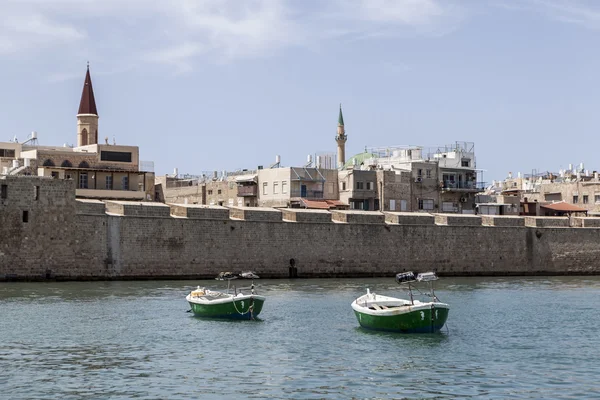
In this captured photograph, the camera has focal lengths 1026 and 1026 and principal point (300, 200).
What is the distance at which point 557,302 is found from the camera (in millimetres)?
40500

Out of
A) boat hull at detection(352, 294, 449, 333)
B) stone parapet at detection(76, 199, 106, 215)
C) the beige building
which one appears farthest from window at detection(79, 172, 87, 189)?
boat hull at detection(352, 294, 449, 333)

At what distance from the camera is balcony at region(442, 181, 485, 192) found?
71594 millimetres

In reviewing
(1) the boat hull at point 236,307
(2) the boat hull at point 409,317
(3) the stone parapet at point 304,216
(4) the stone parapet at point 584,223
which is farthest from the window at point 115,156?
(2) the boat hull at point 409,317

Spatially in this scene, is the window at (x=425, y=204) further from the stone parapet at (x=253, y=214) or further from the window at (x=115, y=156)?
the stone parapet at (x=253, y=214)

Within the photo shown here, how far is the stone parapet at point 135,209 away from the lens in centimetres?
4734

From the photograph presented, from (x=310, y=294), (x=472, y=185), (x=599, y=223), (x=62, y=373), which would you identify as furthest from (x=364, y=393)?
(x=472, y=185)

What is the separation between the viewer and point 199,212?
4969cm

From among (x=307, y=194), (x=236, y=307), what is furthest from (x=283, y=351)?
(x=307, y=194)

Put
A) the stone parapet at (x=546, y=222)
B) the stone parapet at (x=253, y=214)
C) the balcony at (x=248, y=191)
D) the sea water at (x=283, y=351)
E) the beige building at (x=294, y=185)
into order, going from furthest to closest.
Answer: the balcony at (x=248, y=191), the beige building at (x=294, y=185), the stone parapet at (x=546, y=222), the stone parapet at (x=253, y=214), the sea water at (x=283, y=351)

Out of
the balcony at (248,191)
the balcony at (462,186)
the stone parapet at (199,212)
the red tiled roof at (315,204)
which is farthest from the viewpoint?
the balcony at (462,186)

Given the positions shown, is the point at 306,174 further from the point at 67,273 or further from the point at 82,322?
the point at 82,322

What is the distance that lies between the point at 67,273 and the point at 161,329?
16659 mm

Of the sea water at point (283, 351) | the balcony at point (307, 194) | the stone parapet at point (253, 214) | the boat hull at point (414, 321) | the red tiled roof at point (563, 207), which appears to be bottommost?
the sea water at point (283, 351)

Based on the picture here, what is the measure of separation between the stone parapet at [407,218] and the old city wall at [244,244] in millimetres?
87
